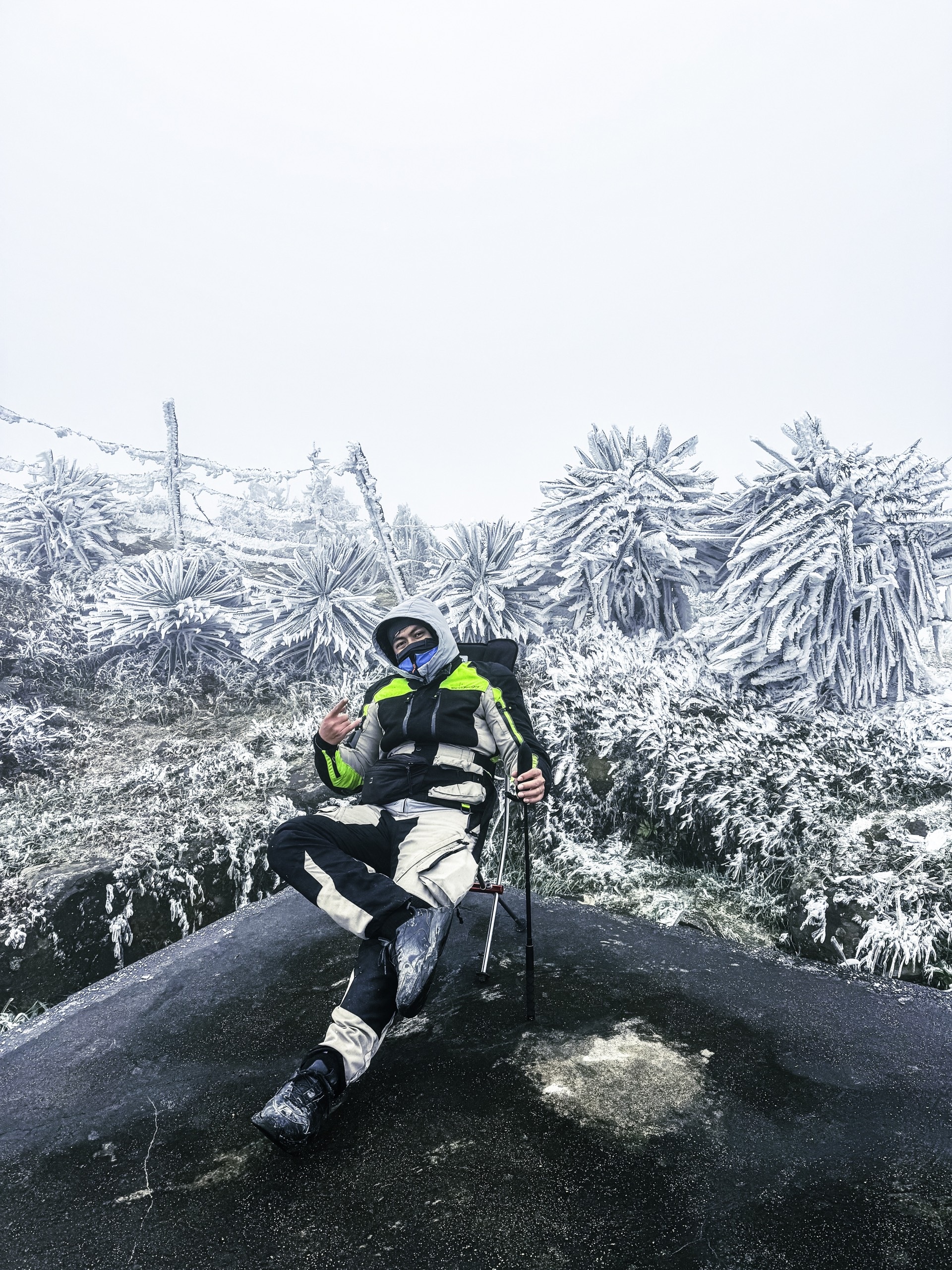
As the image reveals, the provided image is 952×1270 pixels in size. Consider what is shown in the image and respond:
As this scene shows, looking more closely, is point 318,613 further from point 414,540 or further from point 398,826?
point 414,540

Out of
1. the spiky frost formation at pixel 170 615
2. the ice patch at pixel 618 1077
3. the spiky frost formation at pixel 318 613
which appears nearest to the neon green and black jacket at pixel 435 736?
the ice patch at pixel 618 1077

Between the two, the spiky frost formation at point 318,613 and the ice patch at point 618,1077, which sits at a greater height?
the spiky frost formation at point 318,613

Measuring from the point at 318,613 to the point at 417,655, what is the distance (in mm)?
3787

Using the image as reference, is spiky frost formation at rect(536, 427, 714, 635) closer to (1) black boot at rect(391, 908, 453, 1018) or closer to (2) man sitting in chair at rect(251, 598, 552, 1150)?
(2) man sitting in chair at rect(251, 598, 552, 1150)

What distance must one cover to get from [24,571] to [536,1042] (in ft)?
28.6

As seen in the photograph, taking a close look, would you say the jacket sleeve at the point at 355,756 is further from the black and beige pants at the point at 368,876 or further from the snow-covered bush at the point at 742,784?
the snow-covered bush at the point at 742,784

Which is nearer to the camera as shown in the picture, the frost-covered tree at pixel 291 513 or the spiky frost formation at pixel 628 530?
the spiky frost formation at pixel 628 530

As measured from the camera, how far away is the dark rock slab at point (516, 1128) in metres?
1.65

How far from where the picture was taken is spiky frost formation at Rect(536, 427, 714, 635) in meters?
5.68

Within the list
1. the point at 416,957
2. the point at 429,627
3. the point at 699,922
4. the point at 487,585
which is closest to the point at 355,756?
the point at 429,627

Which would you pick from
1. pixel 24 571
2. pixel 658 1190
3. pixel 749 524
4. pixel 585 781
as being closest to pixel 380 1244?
pixel 658 1190

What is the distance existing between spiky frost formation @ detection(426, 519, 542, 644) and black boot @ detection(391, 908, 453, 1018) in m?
4.20

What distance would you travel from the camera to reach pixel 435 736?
3.20 meters

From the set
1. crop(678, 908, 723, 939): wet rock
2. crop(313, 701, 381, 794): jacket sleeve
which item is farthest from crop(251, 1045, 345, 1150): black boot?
crop(678, 908, 723, 939): wet rock
